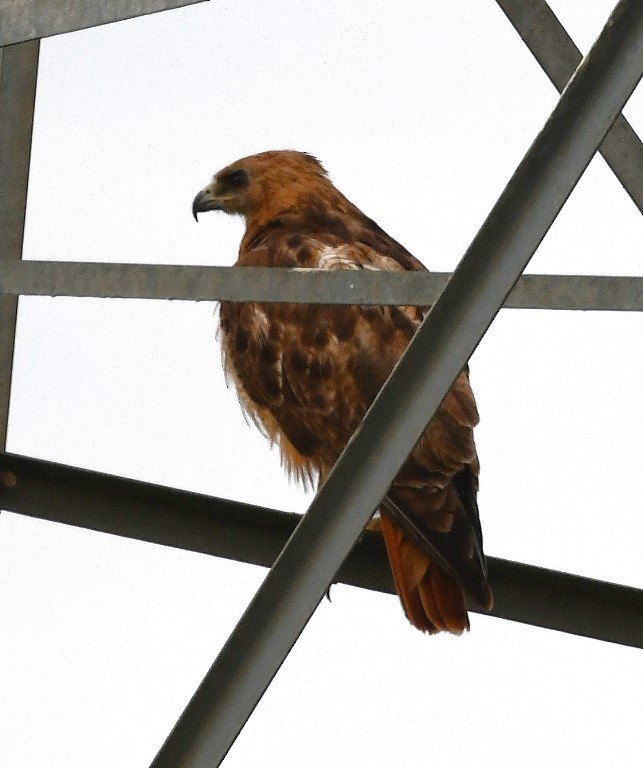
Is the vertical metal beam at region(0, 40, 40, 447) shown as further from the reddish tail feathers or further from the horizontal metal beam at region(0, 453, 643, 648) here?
the reddish tail feathers

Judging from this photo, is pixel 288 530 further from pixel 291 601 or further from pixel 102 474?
pixel 291 601

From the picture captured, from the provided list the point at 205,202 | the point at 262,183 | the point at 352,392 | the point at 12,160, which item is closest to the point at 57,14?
the point at 12,160

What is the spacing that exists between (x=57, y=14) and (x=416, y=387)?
4.29 ft

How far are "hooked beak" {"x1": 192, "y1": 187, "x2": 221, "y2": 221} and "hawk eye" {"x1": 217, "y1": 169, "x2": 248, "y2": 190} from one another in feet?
0.21

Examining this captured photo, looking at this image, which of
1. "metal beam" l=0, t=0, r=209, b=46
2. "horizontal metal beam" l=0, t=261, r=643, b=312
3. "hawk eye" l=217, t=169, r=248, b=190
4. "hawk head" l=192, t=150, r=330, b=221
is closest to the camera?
"horizontal metal beam" l=0, t=261, r=643, b=312

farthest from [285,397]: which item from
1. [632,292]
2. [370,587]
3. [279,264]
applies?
[632,292]

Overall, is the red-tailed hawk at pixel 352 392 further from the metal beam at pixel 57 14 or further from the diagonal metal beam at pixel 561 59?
the metal beam at pixel 57 14

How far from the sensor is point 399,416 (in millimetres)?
2141

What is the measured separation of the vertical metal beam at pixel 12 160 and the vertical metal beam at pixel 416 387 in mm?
1798

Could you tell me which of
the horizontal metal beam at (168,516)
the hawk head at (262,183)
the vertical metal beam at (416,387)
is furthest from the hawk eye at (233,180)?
the vertical metal beam at (416,387)

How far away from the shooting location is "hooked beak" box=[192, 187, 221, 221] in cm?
550

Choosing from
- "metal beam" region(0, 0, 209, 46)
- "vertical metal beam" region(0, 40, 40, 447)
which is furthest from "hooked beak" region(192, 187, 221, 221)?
"metal beam" region(0, 0, 209, 46)

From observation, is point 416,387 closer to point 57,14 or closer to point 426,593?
point 57,14

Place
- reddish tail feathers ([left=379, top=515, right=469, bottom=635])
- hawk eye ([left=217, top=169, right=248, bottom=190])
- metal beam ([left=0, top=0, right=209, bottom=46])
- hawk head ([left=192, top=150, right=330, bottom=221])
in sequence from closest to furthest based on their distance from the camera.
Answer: metal beam ([left=0, top=0, right=209, bottom=46])
reddish tail feathers ([left=379, top=515, right=469, bottom=635])
hawk head ([left=192, top=150, right=330, bottom=221])
hawk eye ([left=217, top=169, right=248, bottom=190])
